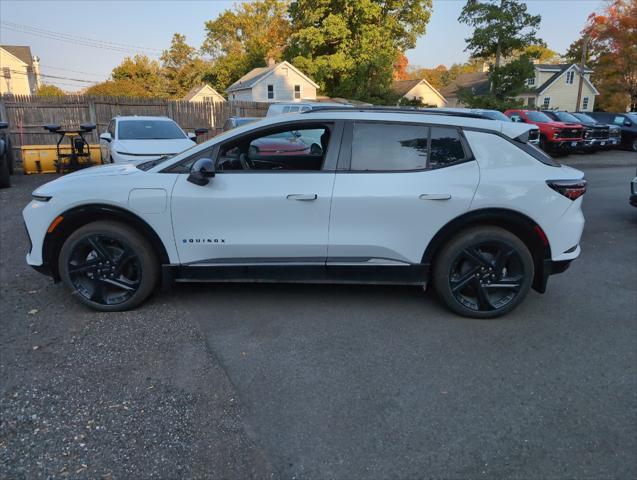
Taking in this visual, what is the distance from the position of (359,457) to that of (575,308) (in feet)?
10.1

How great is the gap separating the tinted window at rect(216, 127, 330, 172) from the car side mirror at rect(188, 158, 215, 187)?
169 millimetres

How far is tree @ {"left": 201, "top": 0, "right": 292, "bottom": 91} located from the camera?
55.1 metres

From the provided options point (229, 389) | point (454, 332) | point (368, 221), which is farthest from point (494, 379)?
point (229, 389)

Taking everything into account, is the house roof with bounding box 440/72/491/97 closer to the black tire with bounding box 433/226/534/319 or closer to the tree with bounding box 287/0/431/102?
the tree with bounding box 287/0/431/102

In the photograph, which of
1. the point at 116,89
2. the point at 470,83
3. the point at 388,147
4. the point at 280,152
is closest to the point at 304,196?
the point at 388,147

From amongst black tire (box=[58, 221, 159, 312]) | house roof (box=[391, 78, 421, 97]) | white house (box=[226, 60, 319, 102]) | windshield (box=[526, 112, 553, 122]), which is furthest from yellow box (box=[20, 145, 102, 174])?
house roof (box=[391, 78, 421, 97])

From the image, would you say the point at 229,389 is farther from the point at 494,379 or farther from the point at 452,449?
the point at 494,379

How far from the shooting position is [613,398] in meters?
3.04

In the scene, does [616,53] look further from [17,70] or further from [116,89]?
[17,70]

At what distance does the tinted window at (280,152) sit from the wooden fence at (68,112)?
14.0 m

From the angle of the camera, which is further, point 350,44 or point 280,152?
point 350,44

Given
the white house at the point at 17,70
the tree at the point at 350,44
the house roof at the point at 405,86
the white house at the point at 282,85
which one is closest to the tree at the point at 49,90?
the white house at the point at 17,70

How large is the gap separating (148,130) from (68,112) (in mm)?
7922

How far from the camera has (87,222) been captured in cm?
407
